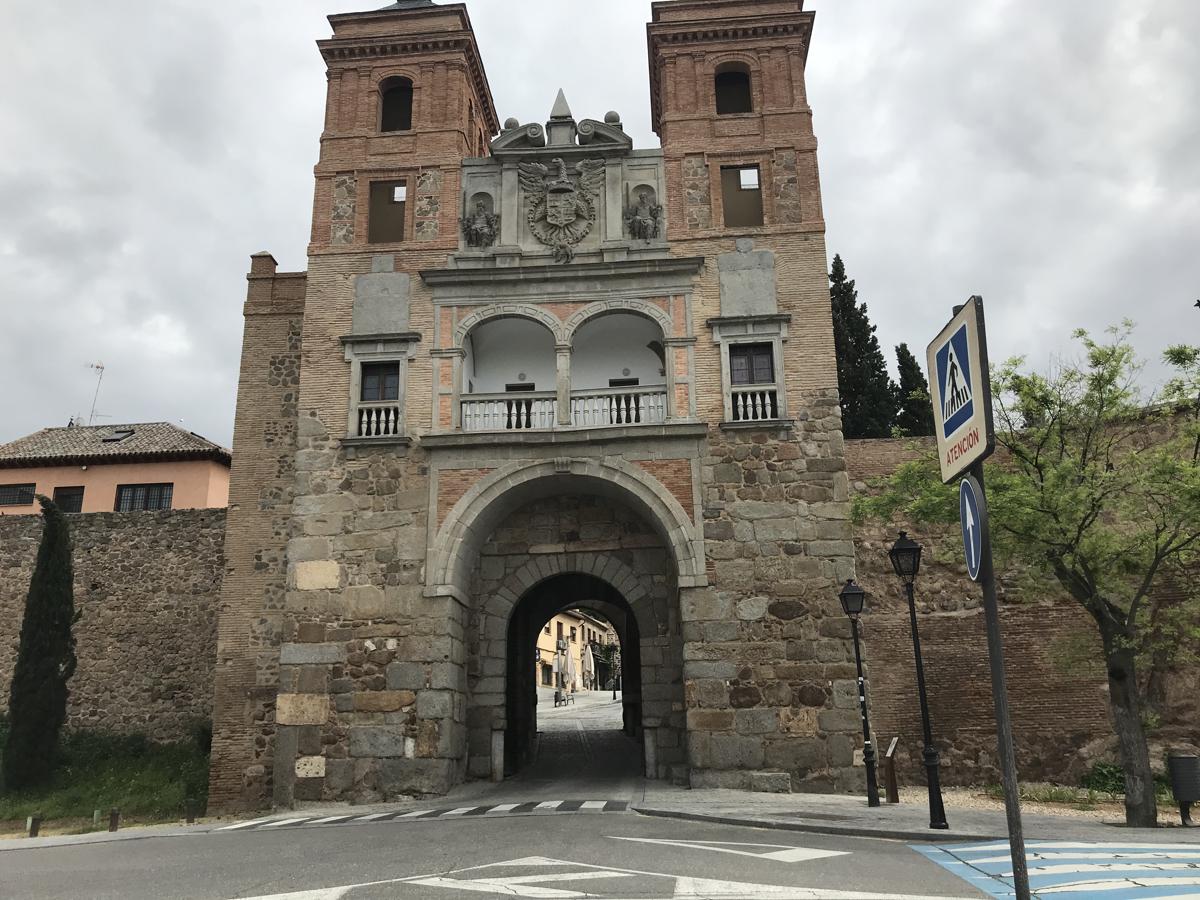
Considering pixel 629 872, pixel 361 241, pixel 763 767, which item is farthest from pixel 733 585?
pixel 361 241

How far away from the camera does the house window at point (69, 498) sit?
29.0 meters

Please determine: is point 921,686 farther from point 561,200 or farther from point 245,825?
point 561,200

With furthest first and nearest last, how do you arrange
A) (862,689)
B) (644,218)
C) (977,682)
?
(644,218) < (977,682) < (862,689)

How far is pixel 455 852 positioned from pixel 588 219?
442 inches

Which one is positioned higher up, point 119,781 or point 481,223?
point 481,223

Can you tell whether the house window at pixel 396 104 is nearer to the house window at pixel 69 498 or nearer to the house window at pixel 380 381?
the house window at pixel 380 381

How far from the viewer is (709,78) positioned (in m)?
17.0

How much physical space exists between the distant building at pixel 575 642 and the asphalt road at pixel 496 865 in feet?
109

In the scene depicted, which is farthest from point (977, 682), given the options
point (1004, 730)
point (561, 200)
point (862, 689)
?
point (1004, 730)

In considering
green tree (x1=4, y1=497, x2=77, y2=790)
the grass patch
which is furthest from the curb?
green tree (x1=4, y1=497, x2=77, y2=790)

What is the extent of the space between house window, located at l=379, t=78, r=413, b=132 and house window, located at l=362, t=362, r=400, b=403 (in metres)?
5.07

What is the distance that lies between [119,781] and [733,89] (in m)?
19.1

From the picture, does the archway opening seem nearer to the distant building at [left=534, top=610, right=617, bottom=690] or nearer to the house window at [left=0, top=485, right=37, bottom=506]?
the house window at [left=0, top=485, right=37, bottom=506]

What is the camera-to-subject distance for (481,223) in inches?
640
